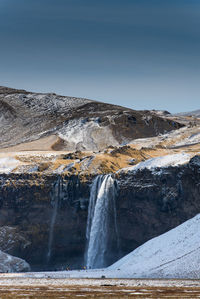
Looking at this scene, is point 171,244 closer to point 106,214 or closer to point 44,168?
point 106,214

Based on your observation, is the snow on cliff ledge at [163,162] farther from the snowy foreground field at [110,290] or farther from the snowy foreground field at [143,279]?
the snowy foreground field at [110,290]

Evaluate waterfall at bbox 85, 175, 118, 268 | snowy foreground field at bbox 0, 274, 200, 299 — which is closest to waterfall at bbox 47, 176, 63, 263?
waterfall at bbox 85, 175, 118, 268

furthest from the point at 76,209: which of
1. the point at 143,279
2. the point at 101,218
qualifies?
the point at 143,279

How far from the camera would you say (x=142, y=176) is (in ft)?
393

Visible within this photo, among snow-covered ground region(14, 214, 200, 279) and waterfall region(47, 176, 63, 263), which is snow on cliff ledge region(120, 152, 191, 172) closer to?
waterfall region(47, 176, 63, 263)

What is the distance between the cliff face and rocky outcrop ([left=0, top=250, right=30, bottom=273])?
9868mm

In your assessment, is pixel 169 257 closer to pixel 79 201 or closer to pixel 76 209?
pixel 79 201

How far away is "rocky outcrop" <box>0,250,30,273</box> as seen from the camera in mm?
106456

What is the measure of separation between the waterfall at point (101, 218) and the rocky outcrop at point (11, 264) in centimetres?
1271

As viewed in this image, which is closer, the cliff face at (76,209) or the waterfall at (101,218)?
the cliff face at (76,209)

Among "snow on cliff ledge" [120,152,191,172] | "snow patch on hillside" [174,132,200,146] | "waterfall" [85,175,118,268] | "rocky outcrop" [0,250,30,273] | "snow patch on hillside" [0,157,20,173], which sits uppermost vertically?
"snow patch on hillside" [174,132,200,146]

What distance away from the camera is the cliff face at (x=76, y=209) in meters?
118

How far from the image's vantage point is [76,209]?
125 m

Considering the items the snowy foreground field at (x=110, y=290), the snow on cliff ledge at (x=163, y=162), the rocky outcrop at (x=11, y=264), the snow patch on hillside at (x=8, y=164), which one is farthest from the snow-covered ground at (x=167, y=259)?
the snow patch on hillside at (x=8, y=164)
